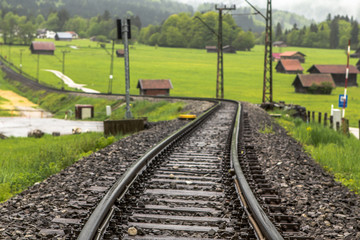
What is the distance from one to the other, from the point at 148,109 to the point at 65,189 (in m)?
34.1

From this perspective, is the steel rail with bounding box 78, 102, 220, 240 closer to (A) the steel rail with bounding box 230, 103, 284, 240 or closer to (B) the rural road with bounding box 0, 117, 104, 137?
(A) the steel rail with bounding box 230, 103, 284, 240

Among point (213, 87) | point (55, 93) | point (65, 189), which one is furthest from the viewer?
point (213, 87)

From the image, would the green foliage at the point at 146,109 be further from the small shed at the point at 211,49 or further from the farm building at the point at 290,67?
the small shed at the point at 211,49

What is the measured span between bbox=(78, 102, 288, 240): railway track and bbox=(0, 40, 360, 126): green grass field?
35723 mm

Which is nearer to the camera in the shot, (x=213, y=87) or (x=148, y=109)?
(x=148, y=109)

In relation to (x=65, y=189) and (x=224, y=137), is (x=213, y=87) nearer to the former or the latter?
(x=224, y=137)

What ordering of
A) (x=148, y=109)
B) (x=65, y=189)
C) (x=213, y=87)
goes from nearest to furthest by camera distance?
(x=65, y=189) → (x=148, y=109) → (x=213, y=87)

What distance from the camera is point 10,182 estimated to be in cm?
741

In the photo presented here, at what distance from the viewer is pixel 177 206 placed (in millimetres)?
5488

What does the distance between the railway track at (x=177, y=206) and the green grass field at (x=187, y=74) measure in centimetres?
3572

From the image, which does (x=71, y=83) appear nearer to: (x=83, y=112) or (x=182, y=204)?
(x=83, y=112)

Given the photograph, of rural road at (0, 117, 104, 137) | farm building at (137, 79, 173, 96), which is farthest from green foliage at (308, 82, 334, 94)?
rural road at (0, 117, 104, 137)

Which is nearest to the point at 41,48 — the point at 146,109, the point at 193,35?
the point at 193,35

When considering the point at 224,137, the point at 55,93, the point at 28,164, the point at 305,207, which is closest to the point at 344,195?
the point at 305,207
